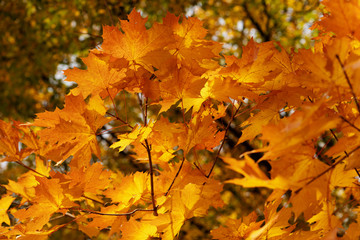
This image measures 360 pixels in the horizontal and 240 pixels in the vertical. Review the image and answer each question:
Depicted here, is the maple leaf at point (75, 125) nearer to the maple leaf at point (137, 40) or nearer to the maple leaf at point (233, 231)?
the maple leaf at point (137, 40)

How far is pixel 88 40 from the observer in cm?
333

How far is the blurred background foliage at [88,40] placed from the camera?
3535mm

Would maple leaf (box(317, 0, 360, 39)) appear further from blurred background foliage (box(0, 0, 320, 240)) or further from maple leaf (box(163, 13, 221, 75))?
blurred background foliage (box(0, 0, 320, 240))

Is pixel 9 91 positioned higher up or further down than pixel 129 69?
further down

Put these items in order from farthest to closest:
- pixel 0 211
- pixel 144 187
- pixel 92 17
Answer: pixel 92 17 < pixel 0 211 < pixel 144 187

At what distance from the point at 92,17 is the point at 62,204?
2508mm

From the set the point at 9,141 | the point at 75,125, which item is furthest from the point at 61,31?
the point at 75,125

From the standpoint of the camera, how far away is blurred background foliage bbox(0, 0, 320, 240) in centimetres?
354

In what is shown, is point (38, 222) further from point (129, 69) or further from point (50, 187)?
point (129, 69)

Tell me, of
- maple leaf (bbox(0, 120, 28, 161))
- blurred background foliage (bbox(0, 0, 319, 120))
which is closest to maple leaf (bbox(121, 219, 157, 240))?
maple leaf (bbox(0, 120, 28, 161))

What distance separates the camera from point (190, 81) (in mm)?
920

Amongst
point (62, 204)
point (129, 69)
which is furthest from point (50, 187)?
point (129, 69)

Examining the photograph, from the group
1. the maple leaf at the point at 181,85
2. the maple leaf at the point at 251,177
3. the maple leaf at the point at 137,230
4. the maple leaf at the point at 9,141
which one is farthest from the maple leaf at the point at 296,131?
the maple leaf at the point at 9,141

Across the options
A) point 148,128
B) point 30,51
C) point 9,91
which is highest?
point 148,128
